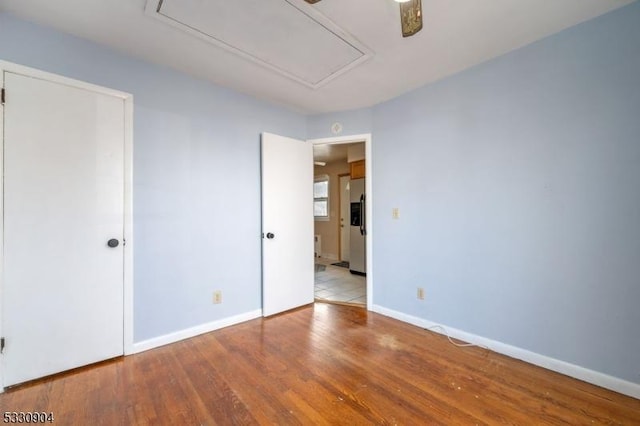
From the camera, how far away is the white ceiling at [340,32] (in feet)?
5.41

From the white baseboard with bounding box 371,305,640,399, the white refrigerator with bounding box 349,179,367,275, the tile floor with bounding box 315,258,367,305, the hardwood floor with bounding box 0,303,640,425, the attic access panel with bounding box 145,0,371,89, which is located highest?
the attic access panel with bounding box 145,0,371,89

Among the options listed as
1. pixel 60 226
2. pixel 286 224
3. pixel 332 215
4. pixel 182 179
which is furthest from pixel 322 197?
pixel 60 226

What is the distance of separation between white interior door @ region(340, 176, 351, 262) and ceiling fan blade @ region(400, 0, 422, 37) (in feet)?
15.3

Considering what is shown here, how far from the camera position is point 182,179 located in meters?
2.43

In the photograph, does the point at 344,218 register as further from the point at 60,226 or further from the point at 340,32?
the point at 60,226

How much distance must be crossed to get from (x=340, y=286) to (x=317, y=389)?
8.21 ft

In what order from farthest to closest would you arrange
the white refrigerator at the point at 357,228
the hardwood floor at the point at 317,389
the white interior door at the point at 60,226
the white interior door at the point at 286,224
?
the white refrigerator at the point at 357,228 → the white interior door at the point at 286,224 → the white interior door at the point at 60,226 → the hardwood floor at the point at 317,389

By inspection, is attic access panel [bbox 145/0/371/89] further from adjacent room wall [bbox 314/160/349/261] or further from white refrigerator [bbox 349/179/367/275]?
adjacent room wall [bbox 314/160/349/261]

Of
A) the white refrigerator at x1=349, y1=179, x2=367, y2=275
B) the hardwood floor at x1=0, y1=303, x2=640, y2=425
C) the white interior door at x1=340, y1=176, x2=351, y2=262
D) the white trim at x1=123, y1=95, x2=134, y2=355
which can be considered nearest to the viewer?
the hardwood floor at x1=0, y1=303, x2=640, y2=425

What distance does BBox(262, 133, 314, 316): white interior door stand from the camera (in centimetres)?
297

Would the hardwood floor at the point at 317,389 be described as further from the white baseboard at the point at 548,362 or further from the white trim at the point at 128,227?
the white trim at the point at 128,227

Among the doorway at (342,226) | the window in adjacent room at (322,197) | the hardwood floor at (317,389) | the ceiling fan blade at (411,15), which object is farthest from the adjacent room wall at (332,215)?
the ceiling fan blade at (411,15)

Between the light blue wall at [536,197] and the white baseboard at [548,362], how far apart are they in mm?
45

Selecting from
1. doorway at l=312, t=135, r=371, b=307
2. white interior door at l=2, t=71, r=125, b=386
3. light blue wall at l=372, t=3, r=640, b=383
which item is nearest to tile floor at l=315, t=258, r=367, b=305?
doorway at l=312, t=135, r=371, b=307
